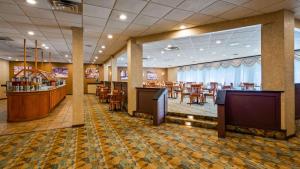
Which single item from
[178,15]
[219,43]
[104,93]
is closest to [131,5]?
[178,15]

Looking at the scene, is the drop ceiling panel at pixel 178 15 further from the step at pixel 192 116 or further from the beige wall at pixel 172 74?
the beige wall at pixel 172 74

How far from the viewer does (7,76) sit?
39.5 feet

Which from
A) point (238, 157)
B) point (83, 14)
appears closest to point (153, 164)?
point (238, 157)

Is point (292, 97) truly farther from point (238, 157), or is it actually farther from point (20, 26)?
point (20, 26)

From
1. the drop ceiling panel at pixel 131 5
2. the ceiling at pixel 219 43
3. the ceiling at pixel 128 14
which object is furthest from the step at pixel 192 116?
the drop ceiling panel at pixel 131 5

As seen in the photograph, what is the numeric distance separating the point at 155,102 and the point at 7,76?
13.2 meters

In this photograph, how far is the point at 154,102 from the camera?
4902 mm

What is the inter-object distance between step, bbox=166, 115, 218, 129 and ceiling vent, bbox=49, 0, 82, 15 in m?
3.92

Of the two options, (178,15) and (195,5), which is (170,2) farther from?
(178,15)

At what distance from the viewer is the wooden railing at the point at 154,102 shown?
484 cm

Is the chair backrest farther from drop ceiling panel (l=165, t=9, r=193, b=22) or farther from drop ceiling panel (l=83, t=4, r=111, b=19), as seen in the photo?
drop ceiling panel (l=83, t=4, r=111, b=19)

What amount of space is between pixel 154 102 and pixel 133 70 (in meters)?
1.66

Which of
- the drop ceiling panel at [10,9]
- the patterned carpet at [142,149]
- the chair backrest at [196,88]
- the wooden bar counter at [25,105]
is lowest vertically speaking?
the patterned carpet at [142,149]

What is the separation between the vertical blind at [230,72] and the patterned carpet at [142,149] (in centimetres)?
711
